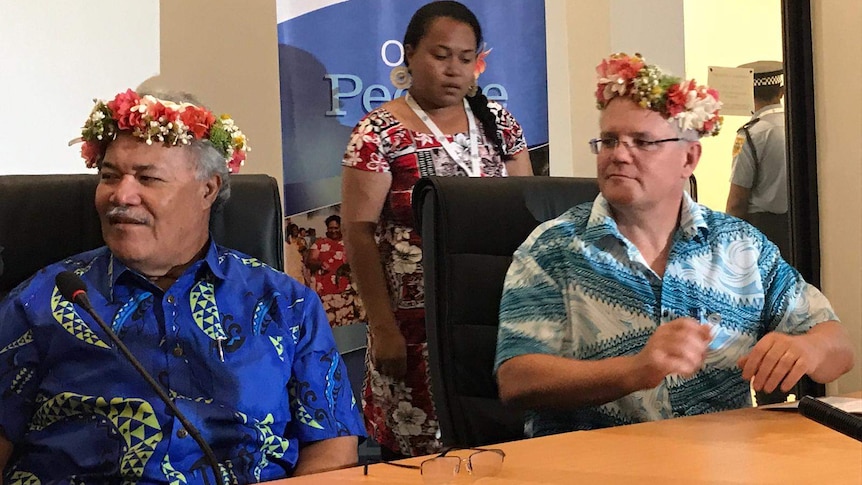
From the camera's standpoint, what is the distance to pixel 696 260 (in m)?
1.77

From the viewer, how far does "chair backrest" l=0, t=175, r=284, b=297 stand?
5.37ft

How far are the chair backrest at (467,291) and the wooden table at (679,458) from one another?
329mm

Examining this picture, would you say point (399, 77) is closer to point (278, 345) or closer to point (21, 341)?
point (278, 345)

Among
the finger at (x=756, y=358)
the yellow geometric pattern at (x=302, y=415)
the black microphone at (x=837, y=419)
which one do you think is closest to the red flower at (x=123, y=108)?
the yellow geometric pattern at (x=302, y=415)

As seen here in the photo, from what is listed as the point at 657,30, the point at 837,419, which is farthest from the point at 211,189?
the point at 657,30

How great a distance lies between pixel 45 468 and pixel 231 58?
64.1 inches

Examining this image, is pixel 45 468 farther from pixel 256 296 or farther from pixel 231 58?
pixel 231 58

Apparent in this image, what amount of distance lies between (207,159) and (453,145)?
2.72 feet

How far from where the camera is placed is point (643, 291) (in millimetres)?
1699

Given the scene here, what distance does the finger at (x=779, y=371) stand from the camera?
1461 millimetres

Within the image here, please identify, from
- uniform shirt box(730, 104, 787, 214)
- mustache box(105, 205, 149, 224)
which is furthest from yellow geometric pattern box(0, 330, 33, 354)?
uniform shirt box(730, 104, 787, 214)

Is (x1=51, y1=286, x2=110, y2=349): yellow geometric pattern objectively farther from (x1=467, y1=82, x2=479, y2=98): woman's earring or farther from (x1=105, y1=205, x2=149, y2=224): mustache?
(x1=467, y1=82, x2=479, y2=98): woman's earring

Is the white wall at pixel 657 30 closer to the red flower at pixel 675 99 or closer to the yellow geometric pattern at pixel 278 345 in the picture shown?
the red flower at pixel 675 99

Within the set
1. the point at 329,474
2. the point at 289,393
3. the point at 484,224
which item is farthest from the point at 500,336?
the point at 329,474
